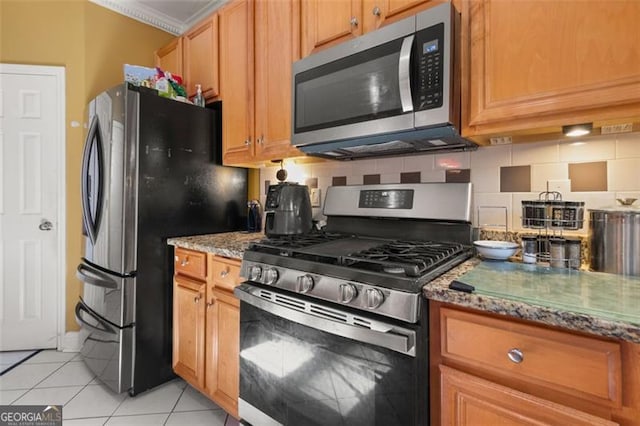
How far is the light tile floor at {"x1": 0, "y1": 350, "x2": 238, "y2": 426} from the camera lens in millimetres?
1591

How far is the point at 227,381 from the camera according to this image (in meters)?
1.48

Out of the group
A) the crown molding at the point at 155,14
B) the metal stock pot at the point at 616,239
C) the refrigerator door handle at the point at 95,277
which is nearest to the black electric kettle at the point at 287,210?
the refrigerator door handle at the point at 95,277

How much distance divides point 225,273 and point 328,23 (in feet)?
A: 4.17

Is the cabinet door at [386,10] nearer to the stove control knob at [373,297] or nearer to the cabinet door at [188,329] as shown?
the stove control knob at [373,297]

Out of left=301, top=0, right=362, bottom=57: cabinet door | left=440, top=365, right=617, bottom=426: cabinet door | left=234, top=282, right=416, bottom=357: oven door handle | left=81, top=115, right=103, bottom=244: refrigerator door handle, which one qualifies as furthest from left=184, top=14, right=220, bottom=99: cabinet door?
left=440, top=365, right=617, bottom=426: cabinet door

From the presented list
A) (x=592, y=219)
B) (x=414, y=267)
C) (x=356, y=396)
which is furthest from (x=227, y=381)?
(x=592, y=219)

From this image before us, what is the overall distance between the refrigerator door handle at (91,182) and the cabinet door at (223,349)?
0.93m

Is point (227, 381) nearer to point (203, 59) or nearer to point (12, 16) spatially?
point (203, 59)

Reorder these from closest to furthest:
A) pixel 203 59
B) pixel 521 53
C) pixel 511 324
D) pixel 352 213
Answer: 1. pixel 511 324
2. pixel 521 53
3. pixel 352 213
4. pixel 203 59

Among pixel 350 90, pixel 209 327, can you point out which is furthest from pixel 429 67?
pixel 209 327

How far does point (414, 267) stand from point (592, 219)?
2.16ft

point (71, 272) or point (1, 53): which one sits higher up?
point (1, 53)

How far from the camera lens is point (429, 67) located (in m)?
1.12

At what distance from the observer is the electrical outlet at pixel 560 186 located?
1188 mm
